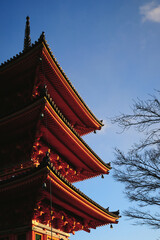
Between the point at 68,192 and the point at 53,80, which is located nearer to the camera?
the point at 68,192

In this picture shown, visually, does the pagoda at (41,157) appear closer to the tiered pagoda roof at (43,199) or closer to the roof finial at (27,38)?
the tiered pagoda roof at (43,199)

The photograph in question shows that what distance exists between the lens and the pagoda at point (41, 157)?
Result: 1033 centimetres

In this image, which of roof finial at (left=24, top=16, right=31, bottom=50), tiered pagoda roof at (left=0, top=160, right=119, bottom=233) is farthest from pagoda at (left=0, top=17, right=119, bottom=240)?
roof finial at (left=24, top=16, right=31, bottom=50)

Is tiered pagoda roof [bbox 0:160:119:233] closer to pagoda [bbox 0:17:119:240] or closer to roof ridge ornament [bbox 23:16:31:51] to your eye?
pagoda [bbox 0:17:119:240]

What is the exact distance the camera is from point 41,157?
1266 cm

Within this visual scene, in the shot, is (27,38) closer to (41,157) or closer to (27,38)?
(27,38)

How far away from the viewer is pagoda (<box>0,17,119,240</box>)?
10327mm

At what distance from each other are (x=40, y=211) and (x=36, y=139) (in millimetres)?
3178

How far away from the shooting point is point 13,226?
413 inches

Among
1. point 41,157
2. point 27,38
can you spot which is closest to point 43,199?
point 41,157

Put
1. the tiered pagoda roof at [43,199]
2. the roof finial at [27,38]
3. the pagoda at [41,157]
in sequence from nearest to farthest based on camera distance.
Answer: the tiered pagoda roof at [43,199]
the pagoda at [41,157]
the roof finial at [27,38]

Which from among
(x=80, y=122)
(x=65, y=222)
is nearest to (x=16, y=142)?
(x=65, y=222)

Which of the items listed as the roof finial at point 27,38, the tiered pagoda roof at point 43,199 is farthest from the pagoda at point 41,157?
the roof finial at point 27,38

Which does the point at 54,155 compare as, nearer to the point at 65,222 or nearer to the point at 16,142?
the point at 16,142
